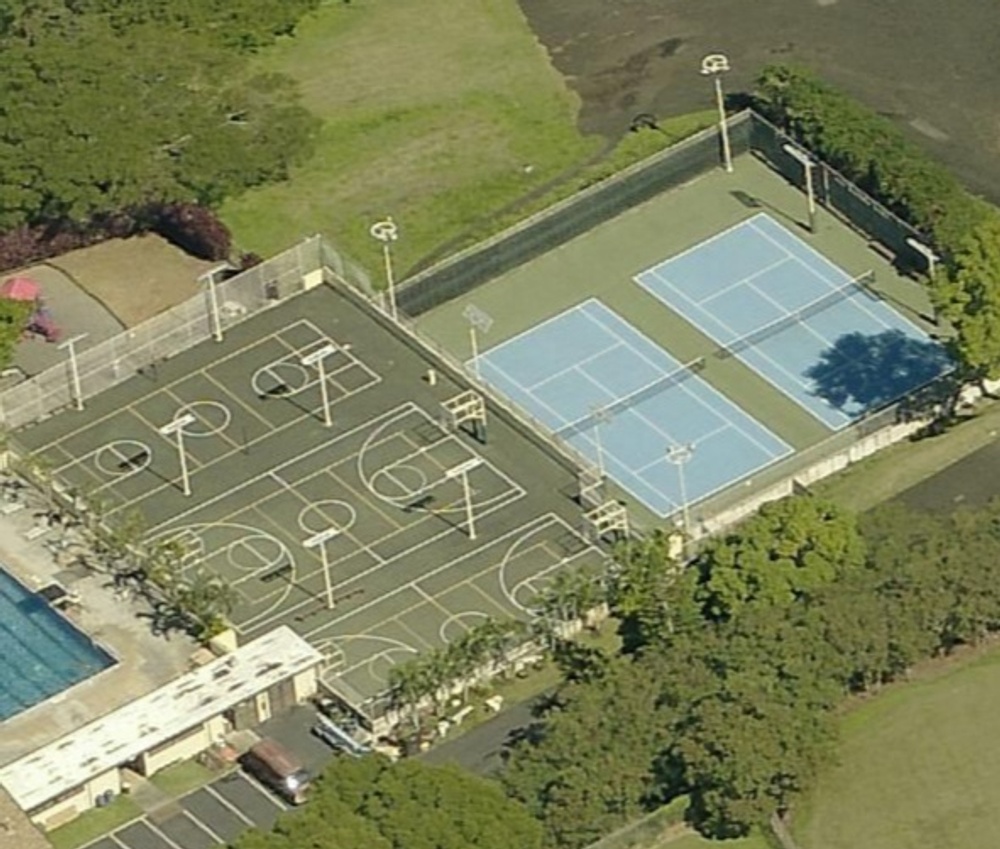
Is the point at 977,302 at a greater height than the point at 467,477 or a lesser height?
greater

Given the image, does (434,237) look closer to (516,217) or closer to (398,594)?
(516,217)

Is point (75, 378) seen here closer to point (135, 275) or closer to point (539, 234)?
point (135, 275)

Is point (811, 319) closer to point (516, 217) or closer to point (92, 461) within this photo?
point (516, 217)

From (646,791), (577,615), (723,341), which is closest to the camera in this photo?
(646,791)

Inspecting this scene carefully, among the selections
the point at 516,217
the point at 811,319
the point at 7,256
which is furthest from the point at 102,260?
the point at 811,319

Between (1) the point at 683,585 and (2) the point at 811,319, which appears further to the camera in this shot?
(2) the point at 811,319

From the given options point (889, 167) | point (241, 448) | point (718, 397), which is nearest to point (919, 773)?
point (718, 397)

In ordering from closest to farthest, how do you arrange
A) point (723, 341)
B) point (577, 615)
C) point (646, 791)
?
1. point (646, 791)
2. point (577, 615)
3. point (723, 341)
